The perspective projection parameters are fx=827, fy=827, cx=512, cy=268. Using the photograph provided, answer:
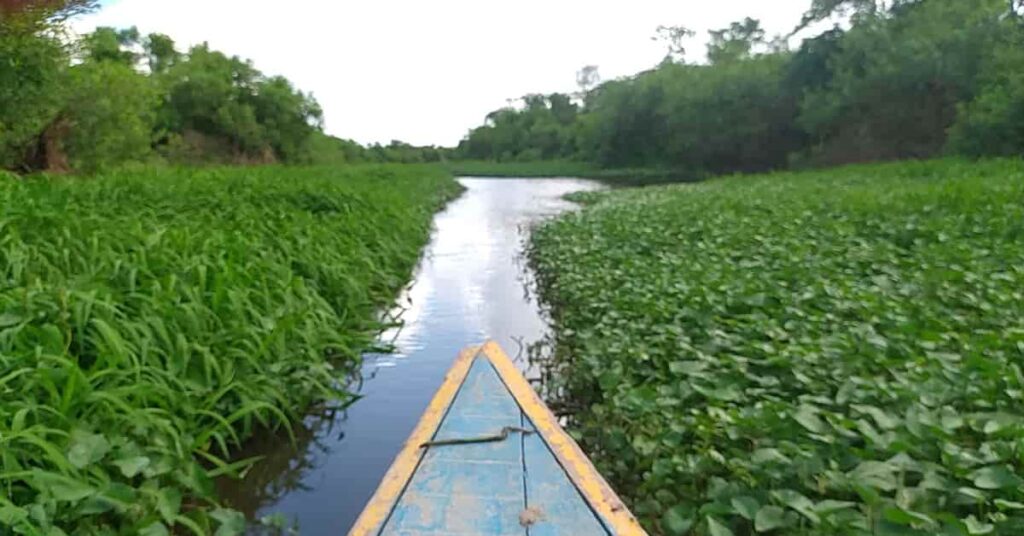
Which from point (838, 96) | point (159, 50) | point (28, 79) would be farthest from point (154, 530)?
point (159, 50)

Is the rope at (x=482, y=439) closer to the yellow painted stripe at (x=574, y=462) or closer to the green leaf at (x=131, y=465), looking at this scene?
the yellow painted stripe at (x=574, y=462)

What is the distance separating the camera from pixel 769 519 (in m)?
2.36

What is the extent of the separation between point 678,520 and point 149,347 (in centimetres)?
241

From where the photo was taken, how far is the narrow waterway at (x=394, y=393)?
12.1 ft

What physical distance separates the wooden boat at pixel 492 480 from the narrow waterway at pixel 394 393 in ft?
2.40

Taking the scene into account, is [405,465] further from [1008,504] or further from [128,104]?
[128,104]

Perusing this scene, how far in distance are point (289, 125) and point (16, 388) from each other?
97.1 ft

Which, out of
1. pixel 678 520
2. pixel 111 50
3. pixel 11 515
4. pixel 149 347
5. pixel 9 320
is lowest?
pixel 678 520

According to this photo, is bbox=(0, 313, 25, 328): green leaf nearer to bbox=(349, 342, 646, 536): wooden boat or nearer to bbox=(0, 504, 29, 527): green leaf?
bbox=(0, 504, 29, 527): green leaf

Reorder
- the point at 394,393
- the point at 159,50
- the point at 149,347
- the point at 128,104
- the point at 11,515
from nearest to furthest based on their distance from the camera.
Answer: the point at 11,515, the point at 149,347, the point at 394,393, the point at 128,104, the point at 159,50

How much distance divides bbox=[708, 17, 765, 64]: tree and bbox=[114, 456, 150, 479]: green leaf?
149 feet

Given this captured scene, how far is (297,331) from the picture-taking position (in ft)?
15.2

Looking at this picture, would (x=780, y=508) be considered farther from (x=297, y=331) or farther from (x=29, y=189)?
(x=29, y=189)

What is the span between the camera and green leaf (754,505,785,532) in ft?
7.67
